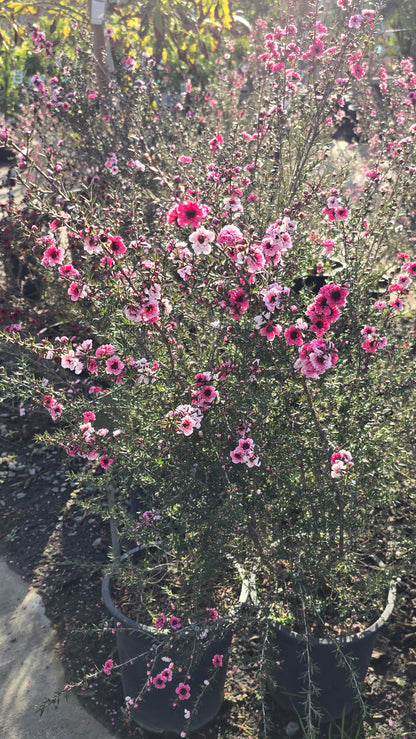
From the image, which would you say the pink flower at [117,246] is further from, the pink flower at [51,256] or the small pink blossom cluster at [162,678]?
the small pink blossom cluster at [162,678]

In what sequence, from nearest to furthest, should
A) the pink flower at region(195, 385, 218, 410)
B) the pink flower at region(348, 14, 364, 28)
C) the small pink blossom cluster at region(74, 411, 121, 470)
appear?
the pink flower at region(195, 385, 218, 410)
the small pink blossom cluster at region(74, 411, 121, 470)
the pink flower at region(348, 14, 364, 28)

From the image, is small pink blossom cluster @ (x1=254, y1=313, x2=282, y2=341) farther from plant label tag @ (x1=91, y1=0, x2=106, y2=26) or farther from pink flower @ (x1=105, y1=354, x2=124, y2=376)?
plant label tag @ (x1=91, y1=0, x2=106, y2=26)

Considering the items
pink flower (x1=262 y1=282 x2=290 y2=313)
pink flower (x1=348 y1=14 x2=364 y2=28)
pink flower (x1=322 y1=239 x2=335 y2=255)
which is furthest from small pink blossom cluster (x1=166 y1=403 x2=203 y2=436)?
pink flower (x1=348 y1=14 x2=364 y2=28)

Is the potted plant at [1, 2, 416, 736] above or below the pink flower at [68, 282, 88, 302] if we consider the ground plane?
below

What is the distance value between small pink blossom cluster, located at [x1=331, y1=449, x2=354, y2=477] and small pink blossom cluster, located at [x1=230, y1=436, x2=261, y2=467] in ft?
0.81

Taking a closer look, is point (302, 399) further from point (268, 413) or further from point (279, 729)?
point (279, 729)

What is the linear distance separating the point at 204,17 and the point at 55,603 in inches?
262

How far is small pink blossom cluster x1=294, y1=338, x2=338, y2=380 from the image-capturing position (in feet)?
5.95

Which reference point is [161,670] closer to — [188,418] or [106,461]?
[106,461]

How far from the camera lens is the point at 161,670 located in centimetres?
238

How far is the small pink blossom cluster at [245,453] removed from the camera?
2022 mm

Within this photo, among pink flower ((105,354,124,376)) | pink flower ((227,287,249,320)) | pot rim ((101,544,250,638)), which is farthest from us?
pot rim ((101,544,250,638))

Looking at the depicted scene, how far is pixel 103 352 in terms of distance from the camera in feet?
7.38

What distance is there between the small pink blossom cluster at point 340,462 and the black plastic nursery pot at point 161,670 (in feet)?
2.46
